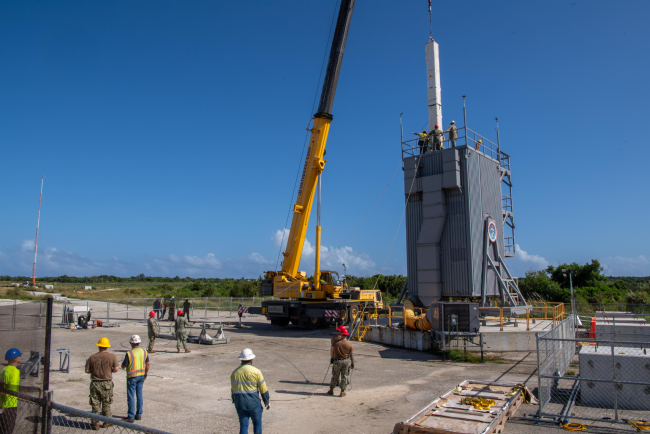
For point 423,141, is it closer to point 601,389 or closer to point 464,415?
point 601,389

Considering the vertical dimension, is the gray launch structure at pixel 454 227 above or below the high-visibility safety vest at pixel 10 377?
above

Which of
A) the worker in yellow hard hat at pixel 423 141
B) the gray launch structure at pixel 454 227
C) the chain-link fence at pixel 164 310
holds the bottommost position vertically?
the chain-link fence at pixel 164 310

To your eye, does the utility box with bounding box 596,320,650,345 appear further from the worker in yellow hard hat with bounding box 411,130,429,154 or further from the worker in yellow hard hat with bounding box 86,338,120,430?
the worker in yellow hard hat with bounding box 86,338,120,430

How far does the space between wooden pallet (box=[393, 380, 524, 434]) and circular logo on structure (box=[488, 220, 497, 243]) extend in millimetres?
11951

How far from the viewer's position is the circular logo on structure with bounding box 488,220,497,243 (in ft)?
66.7

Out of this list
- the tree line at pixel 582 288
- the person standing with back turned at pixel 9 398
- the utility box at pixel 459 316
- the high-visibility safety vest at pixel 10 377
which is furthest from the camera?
the tree line at pixel 582 288

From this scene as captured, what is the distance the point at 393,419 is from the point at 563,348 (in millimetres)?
5690

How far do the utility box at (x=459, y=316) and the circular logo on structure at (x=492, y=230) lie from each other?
6.64m

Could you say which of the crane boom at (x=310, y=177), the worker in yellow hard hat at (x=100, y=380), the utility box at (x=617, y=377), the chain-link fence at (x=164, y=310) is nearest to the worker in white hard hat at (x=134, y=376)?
the worker in yellow hard hat at (x=100, y=380)

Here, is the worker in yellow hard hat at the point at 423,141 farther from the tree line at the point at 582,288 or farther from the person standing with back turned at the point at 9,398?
the person standing with back turned at the point at 9,398

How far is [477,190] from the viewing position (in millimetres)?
20109

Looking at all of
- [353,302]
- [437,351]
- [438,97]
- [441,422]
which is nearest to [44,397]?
[441,422]

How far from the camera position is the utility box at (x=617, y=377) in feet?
27.8

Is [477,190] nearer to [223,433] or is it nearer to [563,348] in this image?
[563,348]
